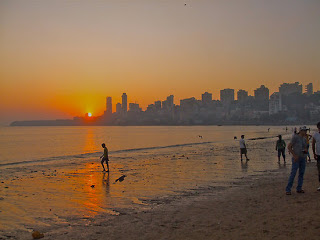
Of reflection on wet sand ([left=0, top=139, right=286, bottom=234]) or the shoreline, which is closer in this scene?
the shoreline

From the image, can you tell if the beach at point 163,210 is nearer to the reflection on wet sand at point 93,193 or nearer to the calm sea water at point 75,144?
the reflection on wet sand at point 93,193

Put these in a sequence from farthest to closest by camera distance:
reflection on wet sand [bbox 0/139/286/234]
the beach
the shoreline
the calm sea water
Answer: the calm sea water, reflection on wet sand [bbox 0/139/286/234], the beach, the shoreline

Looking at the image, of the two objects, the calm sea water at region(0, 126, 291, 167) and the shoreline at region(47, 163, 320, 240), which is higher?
the shoreline at region(47, 163, 320, 240)

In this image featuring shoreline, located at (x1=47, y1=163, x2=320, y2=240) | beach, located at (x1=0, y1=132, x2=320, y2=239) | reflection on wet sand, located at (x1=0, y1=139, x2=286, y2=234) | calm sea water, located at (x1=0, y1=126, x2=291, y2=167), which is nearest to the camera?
shoreline, located at (x1=47, y1=163, x2=320, y2=240)

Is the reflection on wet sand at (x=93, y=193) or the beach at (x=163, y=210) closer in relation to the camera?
the beach at (x=163, y=210)

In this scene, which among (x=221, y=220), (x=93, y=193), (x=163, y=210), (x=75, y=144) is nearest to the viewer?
(x=221, y=220)

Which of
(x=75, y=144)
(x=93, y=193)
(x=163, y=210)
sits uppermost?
(x=163, y=210)

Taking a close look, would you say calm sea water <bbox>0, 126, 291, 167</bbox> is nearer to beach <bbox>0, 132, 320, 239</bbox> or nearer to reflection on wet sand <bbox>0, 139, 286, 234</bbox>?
reflection on wet sand <bbox>0, 139, 286, 234</bbox>

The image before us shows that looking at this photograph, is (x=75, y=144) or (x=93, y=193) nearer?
(x=93, y=193)

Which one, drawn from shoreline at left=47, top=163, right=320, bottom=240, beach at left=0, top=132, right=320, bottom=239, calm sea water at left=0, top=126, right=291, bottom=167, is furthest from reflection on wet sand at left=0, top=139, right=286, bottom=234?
calm sea water at left=0, top=126, right=291, bottom=167

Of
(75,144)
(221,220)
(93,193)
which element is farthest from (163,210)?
(75,144)

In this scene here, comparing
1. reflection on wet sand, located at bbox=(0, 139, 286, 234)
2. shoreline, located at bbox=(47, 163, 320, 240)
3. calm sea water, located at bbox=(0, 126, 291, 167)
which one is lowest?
calm sea water, located at bbox=(0, 126, 291, 167)

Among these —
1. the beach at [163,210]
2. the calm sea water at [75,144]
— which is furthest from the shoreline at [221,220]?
the calm sea water at [75,144]

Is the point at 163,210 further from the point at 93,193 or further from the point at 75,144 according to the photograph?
the point at 75,144
